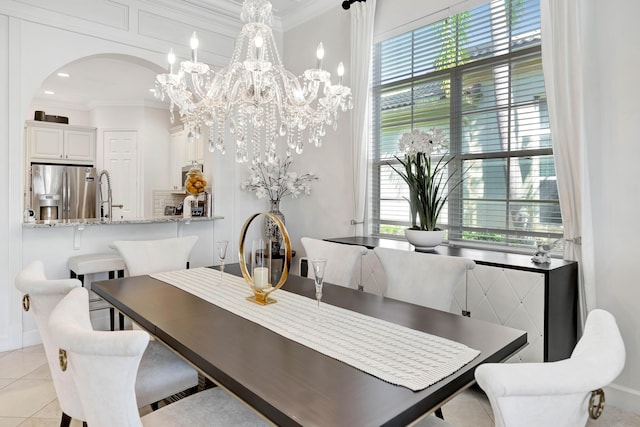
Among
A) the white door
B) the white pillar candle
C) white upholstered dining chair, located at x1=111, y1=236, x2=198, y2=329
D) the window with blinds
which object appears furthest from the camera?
the white door

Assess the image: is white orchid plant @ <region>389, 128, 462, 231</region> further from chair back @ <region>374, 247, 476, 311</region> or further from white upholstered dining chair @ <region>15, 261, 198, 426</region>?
white upholstered dining chair @ <region>15, 261, 198, 426</region>

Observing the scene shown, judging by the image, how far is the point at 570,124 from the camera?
7.52 ft

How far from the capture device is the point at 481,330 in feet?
4.69

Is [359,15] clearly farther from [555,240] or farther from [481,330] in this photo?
[481,330]

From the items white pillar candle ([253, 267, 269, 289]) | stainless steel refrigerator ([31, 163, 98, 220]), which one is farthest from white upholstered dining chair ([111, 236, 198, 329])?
stainless steel refrigerator ([31, 163, 98, 220])

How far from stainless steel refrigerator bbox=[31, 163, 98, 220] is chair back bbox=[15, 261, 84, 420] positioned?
5315mm

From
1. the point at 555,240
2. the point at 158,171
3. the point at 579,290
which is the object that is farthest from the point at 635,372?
the point at 158,171

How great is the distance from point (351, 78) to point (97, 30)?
2247 millimetres

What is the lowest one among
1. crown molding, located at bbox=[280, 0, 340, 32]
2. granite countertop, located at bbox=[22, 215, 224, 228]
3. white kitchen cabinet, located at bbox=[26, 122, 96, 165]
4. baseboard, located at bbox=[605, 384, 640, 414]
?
baseboard, located at bbox=[605, 384, 640, 414]

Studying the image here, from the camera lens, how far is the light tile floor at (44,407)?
2084mm

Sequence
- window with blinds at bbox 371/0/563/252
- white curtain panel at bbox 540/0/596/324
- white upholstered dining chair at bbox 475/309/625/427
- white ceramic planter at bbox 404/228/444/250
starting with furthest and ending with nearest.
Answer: white ceramic planter at bbox 404/228/444/250
window with blinds at bbox 371/0/563/252
white curtain panel at bbox 540/0/596/324
white upholstered dining chair at bbox 475/309/625/427

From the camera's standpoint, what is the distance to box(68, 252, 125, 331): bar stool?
10.1 feet

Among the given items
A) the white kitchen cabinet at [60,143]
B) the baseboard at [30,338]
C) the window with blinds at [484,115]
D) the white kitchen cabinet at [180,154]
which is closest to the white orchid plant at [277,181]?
the window with blinds at [484,115]

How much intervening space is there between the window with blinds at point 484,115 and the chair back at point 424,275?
3.05 feet
